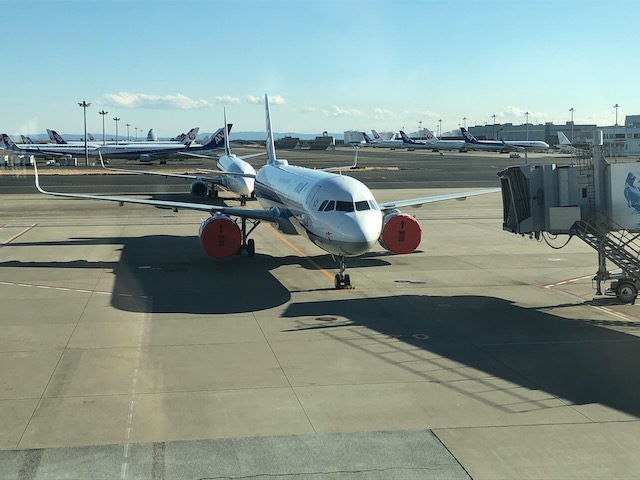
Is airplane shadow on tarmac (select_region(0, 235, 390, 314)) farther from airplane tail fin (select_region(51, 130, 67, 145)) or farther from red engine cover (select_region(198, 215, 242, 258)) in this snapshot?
airplane tail fin (select_region(51, 130, 67, 145))

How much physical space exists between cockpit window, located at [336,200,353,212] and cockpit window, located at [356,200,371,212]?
0.26m

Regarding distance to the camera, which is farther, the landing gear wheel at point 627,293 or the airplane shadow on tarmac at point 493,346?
the landing gear wheel at point 627,293

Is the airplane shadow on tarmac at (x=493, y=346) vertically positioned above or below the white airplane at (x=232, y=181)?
below

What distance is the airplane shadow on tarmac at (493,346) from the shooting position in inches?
569

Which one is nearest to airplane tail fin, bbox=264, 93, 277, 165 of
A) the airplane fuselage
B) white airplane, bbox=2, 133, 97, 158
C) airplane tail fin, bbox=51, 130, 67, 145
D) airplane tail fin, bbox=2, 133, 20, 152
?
the airplane fuselage

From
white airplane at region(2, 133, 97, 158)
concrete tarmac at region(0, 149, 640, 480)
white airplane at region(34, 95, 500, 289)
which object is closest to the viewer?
concrete tarmac at region(0, 149, 640, 480)

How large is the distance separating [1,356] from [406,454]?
10.6 meters

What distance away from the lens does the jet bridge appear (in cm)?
2256

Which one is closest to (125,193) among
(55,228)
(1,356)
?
(55,228)

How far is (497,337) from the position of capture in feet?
61.8

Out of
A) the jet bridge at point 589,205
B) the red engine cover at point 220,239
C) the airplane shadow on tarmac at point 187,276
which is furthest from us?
the red engine cover at point 220,239

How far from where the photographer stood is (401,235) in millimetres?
28562

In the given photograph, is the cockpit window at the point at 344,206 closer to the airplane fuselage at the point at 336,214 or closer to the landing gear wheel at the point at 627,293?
the airplane fuselage at the point at 336,214

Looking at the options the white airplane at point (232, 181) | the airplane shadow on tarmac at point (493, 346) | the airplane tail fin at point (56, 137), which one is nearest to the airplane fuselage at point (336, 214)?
the airplane shadow on tarmac at point (493, 346)
